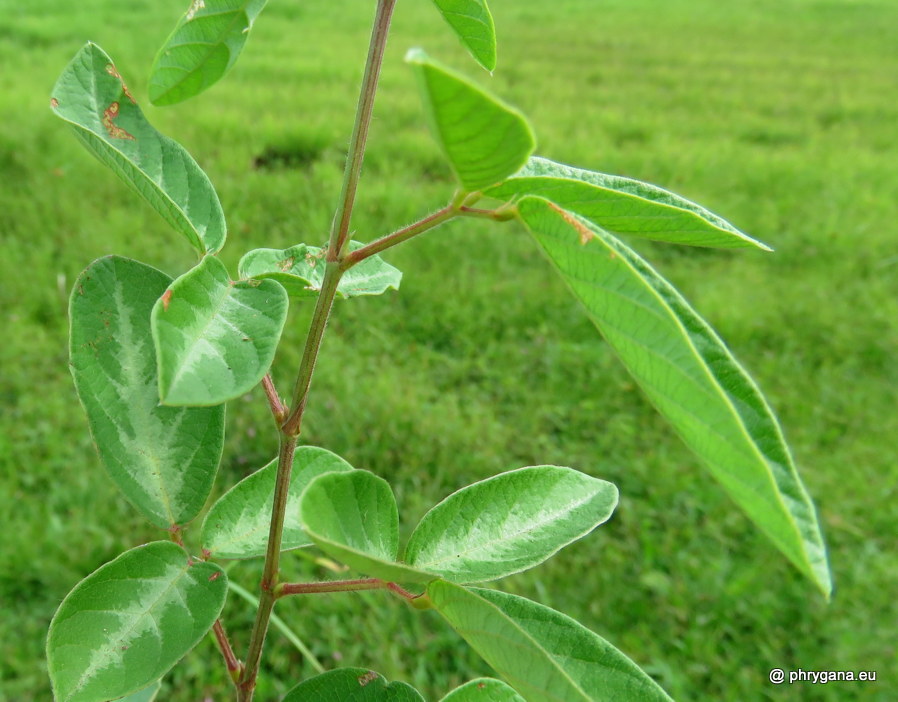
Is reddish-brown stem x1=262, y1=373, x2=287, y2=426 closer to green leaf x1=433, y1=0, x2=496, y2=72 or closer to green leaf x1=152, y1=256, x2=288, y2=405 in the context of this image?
green leaf x1=152, y1=256, x2=288, y2=405

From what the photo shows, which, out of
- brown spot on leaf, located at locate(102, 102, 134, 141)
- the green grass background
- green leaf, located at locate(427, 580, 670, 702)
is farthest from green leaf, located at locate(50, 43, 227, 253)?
the green grass background

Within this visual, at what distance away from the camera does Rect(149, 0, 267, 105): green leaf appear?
32cm

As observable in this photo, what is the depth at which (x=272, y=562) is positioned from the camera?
1.29ft

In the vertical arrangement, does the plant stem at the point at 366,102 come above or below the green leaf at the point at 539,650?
above

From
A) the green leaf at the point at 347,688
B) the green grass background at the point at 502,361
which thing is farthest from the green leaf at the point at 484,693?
the green grass background at the point at 502,361

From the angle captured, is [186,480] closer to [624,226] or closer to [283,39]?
[624,226]

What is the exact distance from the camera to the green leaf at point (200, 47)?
0.32 m

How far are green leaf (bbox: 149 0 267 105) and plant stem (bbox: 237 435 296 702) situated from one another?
0.18 m

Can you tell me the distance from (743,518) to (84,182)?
2278mm

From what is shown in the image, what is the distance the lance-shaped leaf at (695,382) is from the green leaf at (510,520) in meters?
0.18

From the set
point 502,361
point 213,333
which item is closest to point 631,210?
point 213,333

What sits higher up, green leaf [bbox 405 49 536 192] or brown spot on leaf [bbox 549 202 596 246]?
green leaf [bbox 405 49 536 192]

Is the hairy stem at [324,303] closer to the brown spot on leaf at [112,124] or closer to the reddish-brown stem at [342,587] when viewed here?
the reddish-brown stem at [342,587]

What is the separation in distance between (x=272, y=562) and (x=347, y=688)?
0.10 meters
